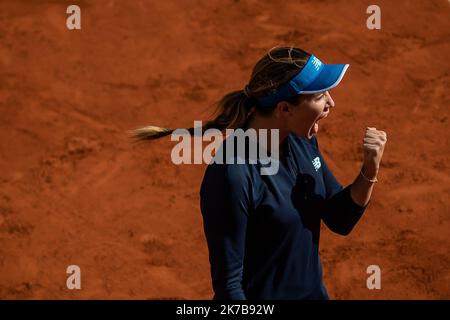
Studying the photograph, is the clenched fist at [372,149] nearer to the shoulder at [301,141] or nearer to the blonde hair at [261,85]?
the shoulder at [301,141]

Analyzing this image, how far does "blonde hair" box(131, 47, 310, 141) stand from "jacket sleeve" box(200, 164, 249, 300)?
28 centimetres

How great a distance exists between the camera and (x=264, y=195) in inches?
116

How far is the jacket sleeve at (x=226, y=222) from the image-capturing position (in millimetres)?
2850

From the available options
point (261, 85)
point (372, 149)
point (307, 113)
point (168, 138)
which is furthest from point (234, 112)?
point (168, 138)

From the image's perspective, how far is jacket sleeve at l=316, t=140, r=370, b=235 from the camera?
3266 mm

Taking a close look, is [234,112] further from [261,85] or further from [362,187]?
[362,187]

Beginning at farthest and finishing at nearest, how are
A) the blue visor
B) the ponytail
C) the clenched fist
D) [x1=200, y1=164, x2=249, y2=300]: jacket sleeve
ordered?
the clenched fist < the ponytail < the blue visor < [x1=200, y1=164, x2=249, y2=300]: jacket sleeve

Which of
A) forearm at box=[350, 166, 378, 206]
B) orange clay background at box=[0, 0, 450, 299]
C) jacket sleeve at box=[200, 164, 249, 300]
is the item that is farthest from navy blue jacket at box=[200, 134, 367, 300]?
orange clay background at box=[0, 0, 450, 299]

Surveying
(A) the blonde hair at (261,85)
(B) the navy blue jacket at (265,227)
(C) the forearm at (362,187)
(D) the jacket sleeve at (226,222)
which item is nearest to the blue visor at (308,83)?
(A) the blonde hair at (261,85)

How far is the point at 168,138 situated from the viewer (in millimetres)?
7832

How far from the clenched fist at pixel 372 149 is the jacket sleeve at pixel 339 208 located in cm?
11

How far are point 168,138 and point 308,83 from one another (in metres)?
4.94

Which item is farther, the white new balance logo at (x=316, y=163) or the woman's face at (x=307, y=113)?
the white new balance logo at (x=316, y=163)

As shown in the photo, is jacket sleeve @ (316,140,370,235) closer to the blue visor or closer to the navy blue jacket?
the navy blue jacket
